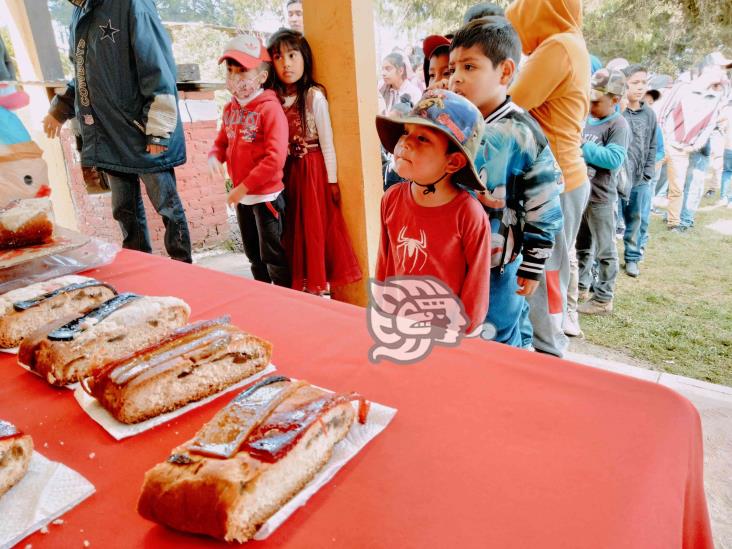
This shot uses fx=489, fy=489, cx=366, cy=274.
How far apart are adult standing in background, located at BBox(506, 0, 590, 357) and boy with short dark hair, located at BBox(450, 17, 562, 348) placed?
1.68 feet

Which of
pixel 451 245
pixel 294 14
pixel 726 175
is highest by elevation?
pixel 294 14


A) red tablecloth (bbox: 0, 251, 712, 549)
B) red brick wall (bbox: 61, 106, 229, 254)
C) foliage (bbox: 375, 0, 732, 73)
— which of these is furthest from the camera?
foliage (bbox: 375, 0, 732, 73)

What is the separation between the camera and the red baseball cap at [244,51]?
2.75 m

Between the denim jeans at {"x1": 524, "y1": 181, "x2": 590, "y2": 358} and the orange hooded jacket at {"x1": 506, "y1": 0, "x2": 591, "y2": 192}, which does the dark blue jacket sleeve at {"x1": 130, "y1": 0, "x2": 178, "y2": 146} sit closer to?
the orange hooded jacket at {"x1": 506, "y1": 0, "x2": 591, "y2": 192}

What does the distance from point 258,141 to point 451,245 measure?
1895 millimetres

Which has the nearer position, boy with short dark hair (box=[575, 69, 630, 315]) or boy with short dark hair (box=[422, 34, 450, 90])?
boy with short dark hair (box=[422, 34, 450, 90])

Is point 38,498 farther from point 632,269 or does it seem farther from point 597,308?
point 632,269

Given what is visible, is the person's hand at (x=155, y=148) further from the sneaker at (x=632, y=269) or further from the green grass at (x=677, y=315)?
the sneaker at (x=632, y=269)

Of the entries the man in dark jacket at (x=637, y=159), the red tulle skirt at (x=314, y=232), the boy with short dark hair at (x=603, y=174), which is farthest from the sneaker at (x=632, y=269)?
the red tulle skirt at (x=314, y=232)

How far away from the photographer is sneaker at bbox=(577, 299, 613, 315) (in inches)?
159

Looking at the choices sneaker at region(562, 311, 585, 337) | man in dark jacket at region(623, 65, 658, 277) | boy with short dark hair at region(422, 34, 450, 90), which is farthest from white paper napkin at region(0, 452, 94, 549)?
man in dark jacket at region(623, 65, 658, 277)

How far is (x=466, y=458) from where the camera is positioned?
0.82m

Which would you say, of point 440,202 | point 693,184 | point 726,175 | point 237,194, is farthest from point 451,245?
point 726,175

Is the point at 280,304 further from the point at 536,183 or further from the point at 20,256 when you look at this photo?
the point at 536,183
